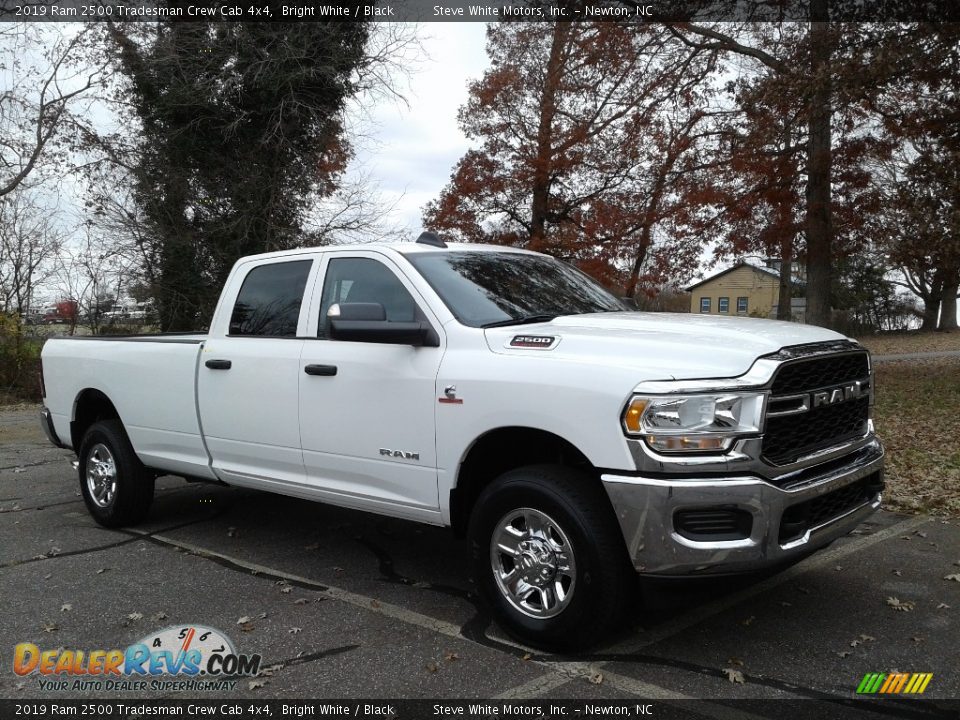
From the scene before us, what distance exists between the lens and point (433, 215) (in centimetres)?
1959

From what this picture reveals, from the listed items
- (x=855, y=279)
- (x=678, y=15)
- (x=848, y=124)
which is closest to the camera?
(x=848, y=124)

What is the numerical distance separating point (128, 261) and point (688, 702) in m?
19.4

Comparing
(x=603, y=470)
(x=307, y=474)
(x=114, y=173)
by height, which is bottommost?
(x=307, y=474)

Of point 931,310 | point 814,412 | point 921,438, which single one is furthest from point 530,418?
point 931,310

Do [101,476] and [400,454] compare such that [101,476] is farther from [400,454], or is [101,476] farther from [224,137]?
[224,137]

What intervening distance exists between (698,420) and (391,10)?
1798 centimetres

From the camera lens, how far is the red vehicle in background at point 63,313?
23.2 metres

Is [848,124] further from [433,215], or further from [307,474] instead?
[307,474]

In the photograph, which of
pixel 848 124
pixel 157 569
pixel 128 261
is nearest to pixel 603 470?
A: pixel 157 569

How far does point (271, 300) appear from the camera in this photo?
5695mm

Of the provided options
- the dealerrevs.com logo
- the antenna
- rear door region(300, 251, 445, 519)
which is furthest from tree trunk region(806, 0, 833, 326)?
the dealerrevs.com logo

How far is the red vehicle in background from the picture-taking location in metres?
23.2

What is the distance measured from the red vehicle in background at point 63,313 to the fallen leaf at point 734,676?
2284cm

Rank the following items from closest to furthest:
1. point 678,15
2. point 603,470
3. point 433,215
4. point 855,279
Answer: point 603,470 < point 678,15 < point 433,215 < point 855,279
